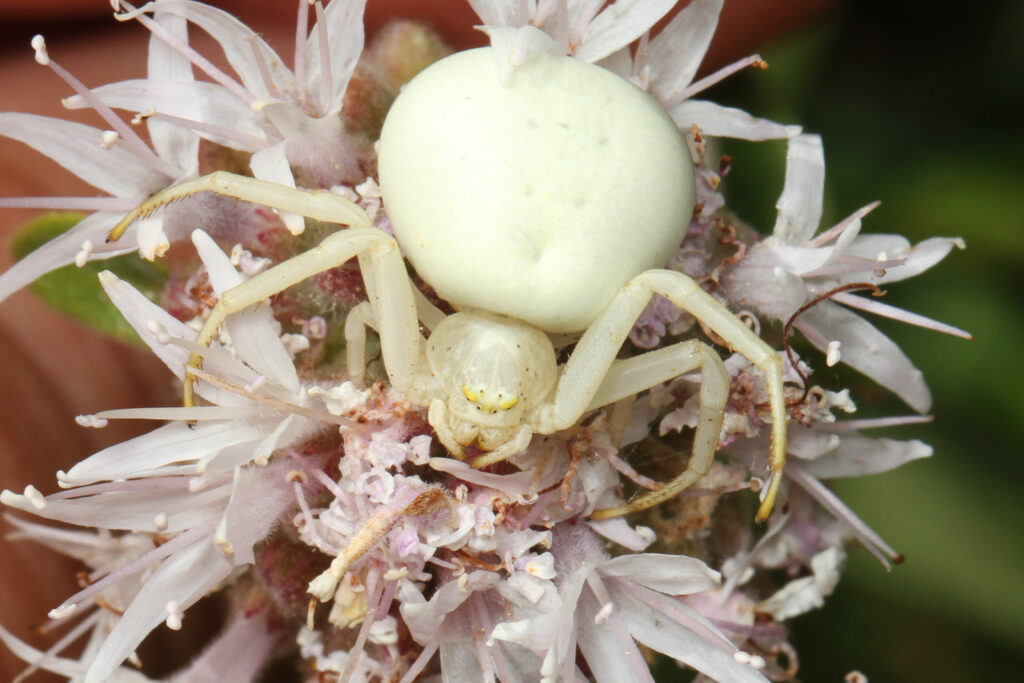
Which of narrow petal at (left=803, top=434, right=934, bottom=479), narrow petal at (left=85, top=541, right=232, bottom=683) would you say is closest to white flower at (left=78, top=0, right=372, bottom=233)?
narrow petal at (left=85, top=541, right=232, bottom=683)

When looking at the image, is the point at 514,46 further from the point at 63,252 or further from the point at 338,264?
the point at 63,252

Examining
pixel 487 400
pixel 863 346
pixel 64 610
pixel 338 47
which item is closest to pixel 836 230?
pixel 863 346

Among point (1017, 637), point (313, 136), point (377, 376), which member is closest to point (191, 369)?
point (377, 376)

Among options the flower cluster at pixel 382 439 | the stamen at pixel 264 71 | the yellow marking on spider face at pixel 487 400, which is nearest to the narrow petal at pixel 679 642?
the flower cluster at pixel 382 439

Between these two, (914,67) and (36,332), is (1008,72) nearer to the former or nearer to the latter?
(914,67)

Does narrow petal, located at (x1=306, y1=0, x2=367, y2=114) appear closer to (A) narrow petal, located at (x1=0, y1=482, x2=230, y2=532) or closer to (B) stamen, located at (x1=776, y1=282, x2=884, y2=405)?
(A) narrow petal, located at (x1=0, y1=482, x2=230, y2=532)

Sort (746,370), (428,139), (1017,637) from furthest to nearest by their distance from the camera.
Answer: (1017,637)
(746,370)
(428,139)
